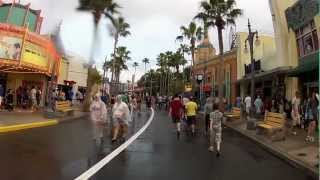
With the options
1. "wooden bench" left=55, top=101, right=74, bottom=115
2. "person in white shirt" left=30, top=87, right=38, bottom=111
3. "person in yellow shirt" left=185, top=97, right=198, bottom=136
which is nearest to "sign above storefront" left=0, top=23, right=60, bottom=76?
"person in white shirt" left=30, top=87, right=38, bottom=111

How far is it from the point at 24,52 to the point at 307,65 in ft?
59.8

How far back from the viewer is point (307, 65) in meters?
27.3

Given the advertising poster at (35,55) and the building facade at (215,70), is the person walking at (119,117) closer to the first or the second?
the advertising poster at (35,55)

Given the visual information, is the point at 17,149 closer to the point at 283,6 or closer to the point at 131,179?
the point at 131,179

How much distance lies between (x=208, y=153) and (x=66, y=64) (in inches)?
1591

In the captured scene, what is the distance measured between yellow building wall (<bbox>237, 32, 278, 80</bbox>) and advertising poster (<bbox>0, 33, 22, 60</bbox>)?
18.3 m

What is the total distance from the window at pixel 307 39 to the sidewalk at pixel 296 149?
23.2 feet

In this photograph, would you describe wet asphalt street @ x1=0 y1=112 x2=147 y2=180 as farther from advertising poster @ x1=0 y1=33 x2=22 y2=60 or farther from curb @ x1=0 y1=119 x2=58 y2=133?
advertising poster @ x1=0 y1=33 x2=22 y2=60

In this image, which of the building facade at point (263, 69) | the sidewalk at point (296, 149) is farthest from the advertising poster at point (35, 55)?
the sidewalk at point (296, 149)

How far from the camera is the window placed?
28.1 m

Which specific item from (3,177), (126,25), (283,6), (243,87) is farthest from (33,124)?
(126,25)

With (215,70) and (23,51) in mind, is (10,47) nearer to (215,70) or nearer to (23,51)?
(23,51)

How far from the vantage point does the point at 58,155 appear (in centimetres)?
1366

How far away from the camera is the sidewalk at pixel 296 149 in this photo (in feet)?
44.5
